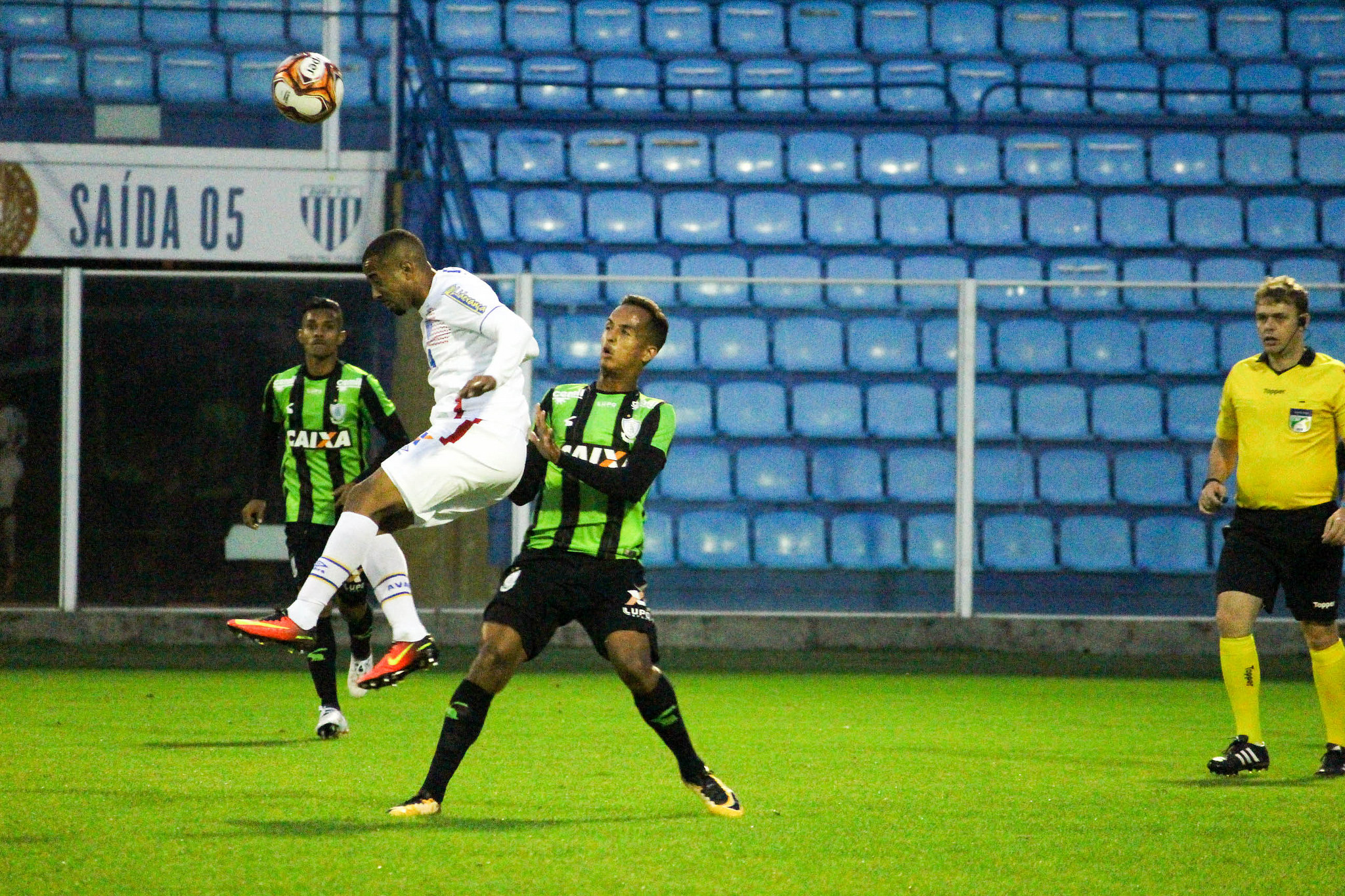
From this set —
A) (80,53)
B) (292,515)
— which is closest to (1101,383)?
(292,515)

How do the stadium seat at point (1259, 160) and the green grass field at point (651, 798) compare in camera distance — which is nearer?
the green grass field at point (651, 798)

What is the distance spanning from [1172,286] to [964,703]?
12.1 ft

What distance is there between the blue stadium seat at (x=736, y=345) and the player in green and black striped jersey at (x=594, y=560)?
18.9ft

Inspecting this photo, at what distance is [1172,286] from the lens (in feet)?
34.2

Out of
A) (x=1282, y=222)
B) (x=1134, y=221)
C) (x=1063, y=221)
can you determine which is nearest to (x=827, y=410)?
(x=1063, y=221)

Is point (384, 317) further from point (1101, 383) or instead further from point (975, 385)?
point (1101, 383)

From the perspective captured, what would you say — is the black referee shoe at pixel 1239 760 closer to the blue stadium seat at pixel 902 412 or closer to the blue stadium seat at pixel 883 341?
the blue stadium seat at pixel 902 412

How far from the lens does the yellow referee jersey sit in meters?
6.21

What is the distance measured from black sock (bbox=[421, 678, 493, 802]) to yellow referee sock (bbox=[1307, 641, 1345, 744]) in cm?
349

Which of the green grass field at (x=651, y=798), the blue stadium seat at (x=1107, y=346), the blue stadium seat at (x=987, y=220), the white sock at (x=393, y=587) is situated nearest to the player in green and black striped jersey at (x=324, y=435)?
the white sock at (x=393, y=587)

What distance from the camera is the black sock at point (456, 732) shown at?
475 centimetres

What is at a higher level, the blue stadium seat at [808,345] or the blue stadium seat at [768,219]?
the blue stadium seat at [768,219]

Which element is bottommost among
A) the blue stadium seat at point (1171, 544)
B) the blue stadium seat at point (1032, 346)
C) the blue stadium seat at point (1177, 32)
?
the blue stadium seat at point (1171, 544)

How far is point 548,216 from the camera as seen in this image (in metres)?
14.0
